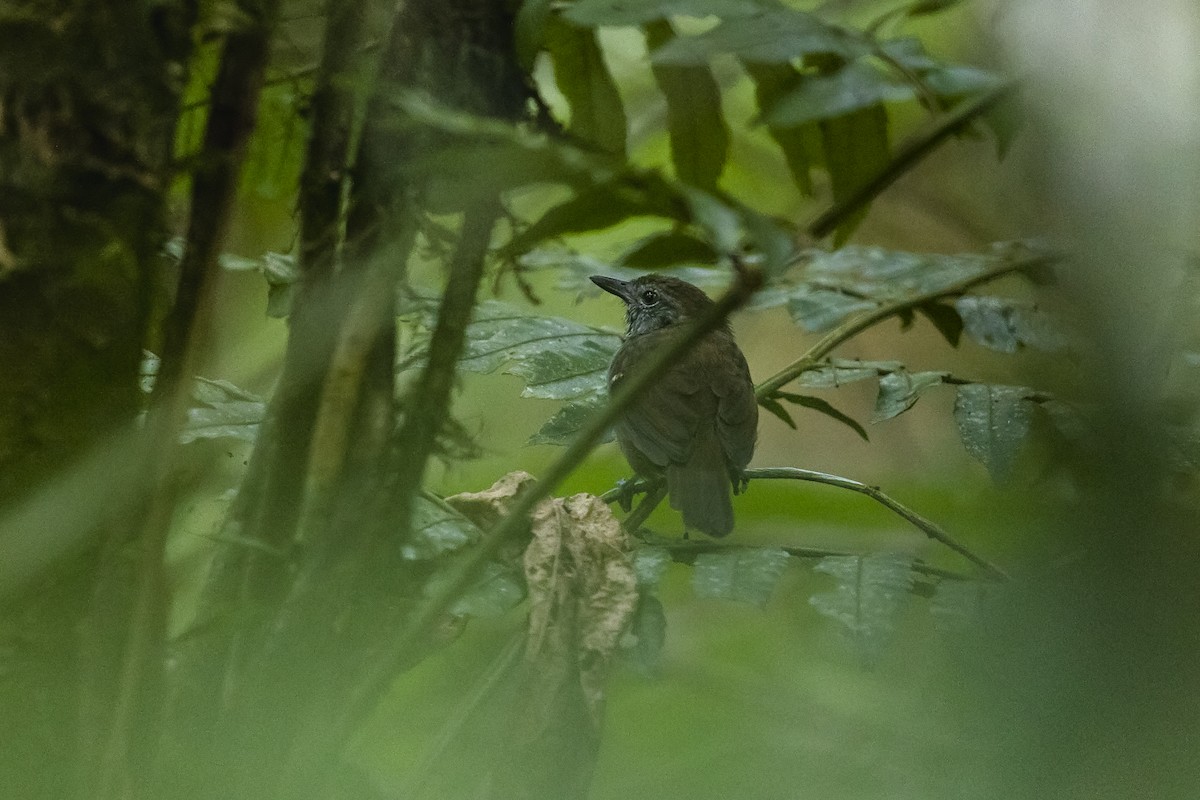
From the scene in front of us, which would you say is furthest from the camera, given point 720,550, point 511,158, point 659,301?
point 659,301

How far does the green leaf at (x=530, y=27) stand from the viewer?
931mm

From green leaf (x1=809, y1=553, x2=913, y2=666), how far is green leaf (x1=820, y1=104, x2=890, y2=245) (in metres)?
0.35

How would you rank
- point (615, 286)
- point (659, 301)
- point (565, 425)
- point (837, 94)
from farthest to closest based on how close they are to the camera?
1. point (659, 301)
2. point (615, 286)
3. point (565, 425)
4. point (837, 94)

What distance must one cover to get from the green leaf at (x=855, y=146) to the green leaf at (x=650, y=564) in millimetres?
402

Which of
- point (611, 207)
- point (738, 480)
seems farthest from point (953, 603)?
point (738, 480)

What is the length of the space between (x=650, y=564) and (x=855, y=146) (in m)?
0.51

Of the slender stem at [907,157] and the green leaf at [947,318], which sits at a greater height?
the slender stem at [907,157]

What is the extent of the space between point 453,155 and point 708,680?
0.88m

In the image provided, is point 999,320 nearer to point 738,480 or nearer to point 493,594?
point 738,480

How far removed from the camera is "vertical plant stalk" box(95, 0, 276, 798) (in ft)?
2.72

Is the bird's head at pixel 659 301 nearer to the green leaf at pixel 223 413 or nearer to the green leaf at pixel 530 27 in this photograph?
the green leaf at pixel 223 413

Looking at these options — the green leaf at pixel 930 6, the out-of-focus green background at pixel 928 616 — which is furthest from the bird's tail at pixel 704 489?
the green leaf at pixel 930 6

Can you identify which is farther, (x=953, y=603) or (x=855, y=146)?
(x=855, y=146)

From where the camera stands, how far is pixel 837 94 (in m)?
0.79
